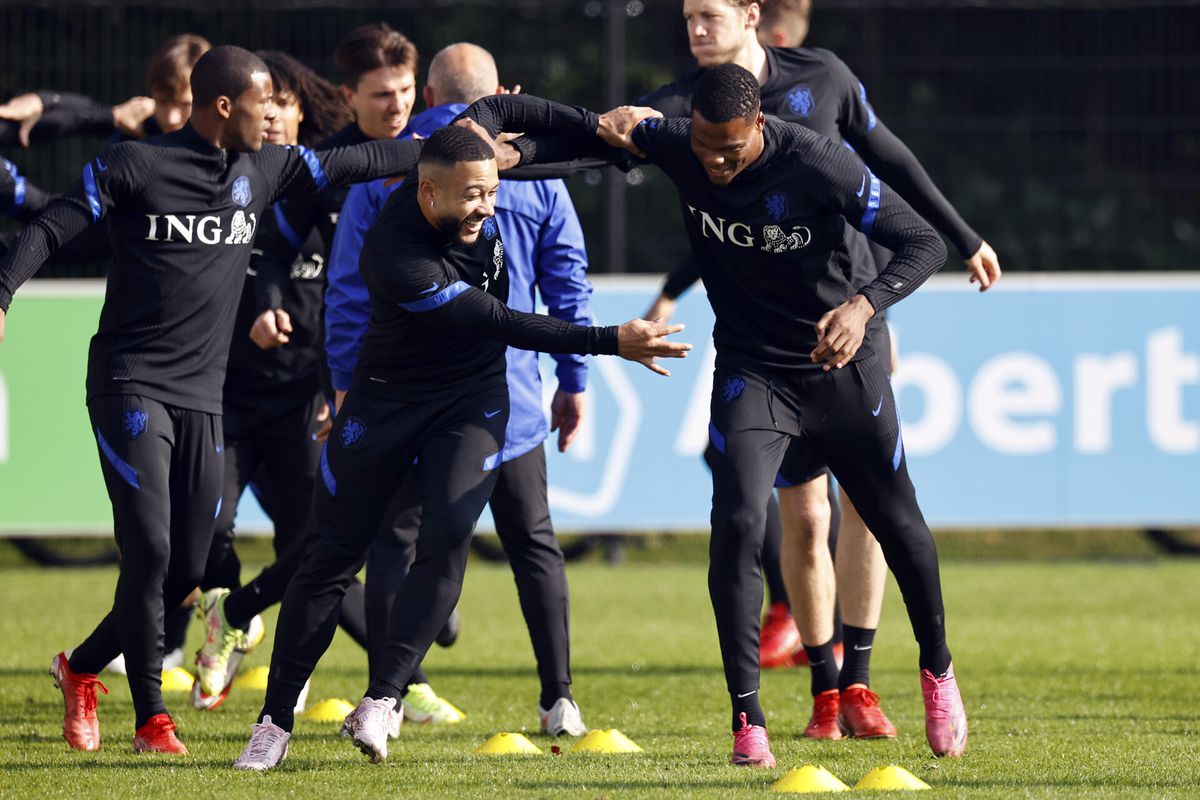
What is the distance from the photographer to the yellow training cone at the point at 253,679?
7.61m

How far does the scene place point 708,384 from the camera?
1185 cm

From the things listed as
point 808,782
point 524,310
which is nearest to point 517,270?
point 524,310

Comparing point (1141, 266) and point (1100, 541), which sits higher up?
point (1141, 266)

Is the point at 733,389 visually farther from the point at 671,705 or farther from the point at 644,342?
the point at 671,705

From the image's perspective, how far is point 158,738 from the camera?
5.81 m

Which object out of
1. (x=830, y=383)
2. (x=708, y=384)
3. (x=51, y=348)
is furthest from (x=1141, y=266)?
(x=830, y=383)

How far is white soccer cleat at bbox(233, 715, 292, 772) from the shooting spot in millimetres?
5438

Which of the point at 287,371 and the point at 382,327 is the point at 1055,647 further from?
the point at 382,327

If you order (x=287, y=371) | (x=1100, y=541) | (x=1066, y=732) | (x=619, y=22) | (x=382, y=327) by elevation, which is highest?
(x=619, y=22)

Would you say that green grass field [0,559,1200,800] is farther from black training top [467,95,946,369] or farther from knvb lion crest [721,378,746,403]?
black training top [467,95,946,369]

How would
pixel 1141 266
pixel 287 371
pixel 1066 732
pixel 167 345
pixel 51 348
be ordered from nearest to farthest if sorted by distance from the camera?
pixel 167 345, pixel 1066 732, pixel 287 371, pixel 51 348, pixel 1141 266

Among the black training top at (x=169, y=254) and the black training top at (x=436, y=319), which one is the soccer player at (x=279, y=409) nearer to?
the black training top at (x=169, y=254)

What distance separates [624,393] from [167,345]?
20.2 feet

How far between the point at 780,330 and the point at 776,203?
41cm
